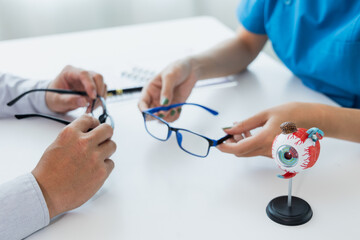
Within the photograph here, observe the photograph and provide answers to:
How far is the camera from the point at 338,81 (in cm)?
94

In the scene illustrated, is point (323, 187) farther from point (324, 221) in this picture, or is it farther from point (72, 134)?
point (72, 134)

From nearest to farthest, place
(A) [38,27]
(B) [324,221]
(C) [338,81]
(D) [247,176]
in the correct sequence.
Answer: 1. (B) [324,221]
2. (D) [247,176]
3. (C) [338,81]
4. (A) [38,27]

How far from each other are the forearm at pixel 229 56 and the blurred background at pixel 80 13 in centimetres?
123

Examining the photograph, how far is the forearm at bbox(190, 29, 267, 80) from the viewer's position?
42.2 inches

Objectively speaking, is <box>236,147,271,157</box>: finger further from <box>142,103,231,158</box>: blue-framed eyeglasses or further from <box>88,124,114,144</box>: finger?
<box>88,124,114,144</box>: finger

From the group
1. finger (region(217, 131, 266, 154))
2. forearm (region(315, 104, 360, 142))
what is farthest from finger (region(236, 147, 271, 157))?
forearm (region(315, 104, 360, 142))

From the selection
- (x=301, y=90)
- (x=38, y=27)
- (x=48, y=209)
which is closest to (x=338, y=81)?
(x=301, y=90)

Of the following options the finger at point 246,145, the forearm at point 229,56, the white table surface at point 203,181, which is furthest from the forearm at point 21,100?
the finger at point 246,145

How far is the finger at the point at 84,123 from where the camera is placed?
0.74 metres

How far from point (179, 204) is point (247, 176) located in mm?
134

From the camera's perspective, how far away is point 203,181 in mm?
707

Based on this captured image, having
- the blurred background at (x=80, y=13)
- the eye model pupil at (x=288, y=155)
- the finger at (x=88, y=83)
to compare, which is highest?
the eye model pupil at (x=288, y=155)

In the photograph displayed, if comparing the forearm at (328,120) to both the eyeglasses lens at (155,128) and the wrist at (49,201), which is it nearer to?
the eyeglasses lens at (155,128)

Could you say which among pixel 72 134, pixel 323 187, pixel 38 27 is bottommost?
pixel 38 27
